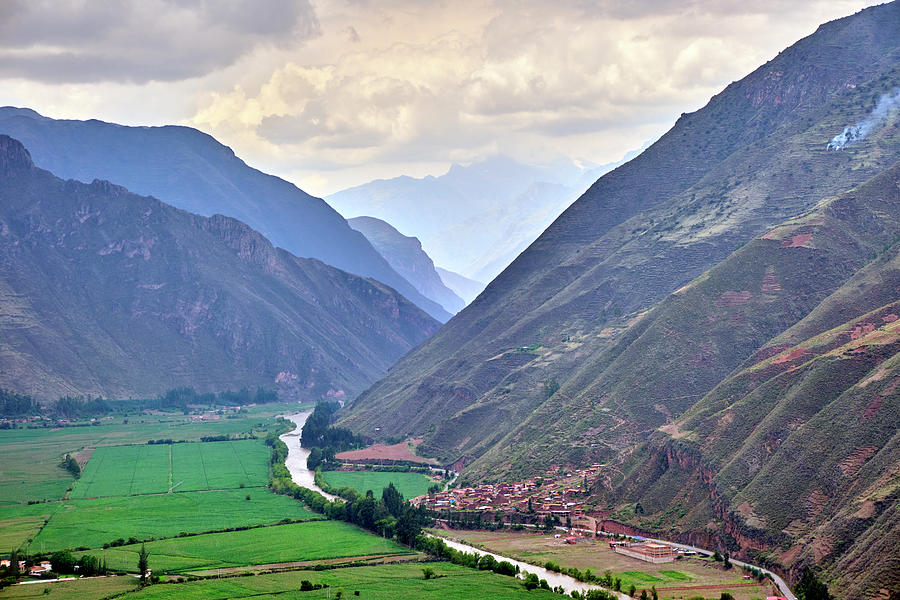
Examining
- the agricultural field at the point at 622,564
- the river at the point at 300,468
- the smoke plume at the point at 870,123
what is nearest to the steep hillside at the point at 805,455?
the agricultural field at the point at 622,564

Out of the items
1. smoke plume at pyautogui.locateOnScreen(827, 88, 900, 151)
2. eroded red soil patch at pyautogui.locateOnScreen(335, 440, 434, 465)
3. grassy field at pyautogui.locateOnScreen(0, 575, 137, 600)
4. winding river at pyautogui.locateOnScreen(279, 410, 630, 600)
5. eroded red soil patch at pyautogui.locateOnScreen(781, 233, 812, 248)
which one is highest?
smoke plume at pyautogui.locateOnScreen(827, 88, 900, 151)

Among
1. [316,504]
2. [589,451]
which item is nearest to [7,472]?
[316,504]

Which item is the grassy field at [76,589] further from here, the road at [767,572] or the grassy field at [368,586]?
the road at [767,572]

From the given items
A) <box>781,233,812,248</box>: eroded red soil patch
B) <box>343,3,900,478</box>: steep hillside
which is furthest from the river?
<box>781,233,812,248</box>: eroded red soil patch

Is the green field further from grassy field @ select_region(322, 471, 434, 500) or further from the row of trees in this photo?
grassy field @ select_region(322, 471, 434, 500)

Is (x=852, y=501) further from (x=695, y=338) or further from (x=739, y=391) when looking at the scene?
(x=695, y=338)

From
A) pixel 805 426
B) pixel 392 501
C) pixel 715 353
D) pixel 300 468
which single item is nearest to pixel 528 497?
pixel 392 501

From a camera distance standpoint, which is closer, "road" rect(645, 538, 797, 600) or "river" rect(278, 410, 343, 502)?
"road" rect(645, 538, 797, 600)

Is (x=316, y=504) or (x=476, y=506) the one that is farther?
(x=316, y=504)
